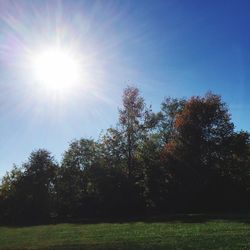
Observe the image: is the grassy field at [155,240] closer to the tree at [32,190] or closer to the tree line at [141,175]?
the tree line at [141,175]

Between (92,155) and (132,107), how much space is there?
12.1m

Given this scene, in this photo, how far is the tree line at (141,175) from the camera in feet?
222

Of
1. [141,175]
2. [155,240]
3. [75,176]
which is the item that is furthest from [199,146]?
[155,240]

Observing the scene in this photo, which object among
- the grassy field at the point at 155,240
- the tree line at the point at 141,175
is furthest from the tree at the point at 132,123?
the grassy field at the point at 155,240

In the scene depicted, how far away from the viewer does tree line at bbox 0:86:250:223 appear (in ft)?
222

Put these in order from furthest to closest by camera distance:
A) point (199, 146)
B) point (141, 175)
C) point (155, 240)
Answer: point (141, 175) → point (199, 146) → point (155, 240)

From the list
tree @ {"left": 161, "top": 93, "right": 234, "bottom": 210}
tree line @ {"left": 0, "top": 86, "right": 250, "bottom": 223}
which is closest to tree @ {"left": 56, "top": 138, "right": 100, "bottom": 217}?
tree line @ {"left": 0, "top": 86, "right": 250, "bottom": 223}

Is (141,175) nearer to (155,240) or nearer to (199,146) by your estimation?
(199,146)

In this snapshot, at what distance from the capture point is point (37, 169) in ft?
255

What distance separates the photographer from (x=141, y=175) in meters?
75.1

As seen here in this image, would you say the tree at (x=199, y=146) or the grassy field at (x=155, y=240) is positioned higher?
the tree at (x=199, y=146)

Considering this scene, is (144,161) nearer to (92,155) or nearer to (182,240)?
(92,155)

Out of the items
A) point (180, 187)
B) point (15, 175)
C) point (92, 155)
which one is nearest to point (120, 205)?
point (180, 187)

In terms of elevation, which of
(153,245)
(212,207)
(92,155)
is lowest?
(153,245)
